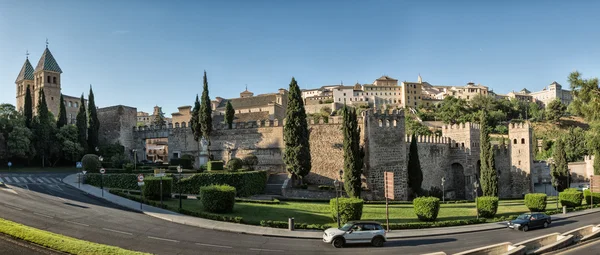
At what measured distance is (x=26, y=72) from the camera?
80.9m

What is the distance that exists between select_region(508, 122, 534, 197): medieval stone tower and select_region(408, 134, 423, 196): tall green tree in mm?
18452

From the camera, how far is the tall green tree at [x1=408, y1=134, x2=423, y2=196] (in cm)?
3928

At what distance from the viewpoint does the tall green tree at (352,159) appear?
34.4m

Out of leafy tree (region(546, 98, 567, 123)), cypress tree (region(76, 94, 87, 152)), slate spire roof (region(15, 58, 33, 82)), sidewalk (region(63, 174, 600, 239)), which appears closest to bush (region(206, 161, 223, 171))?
sidewalk (region(63, 174, 600, 239))

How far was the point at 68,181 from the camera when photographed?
3641 cm

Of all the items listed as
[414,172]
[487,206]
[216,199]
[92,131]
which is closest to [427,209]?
[487,206]

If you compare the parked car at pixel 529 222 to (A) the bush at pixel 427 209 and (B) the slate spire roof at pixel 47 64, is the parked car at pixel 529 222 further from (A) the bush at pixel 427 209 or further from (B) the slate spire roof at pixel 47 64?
(B) the slate spire roof at pixel 47 64

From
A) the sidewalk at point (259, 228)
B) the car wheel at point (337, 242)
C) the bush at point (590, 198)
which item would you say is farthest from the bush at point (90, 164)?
the bush at point (590, 198)

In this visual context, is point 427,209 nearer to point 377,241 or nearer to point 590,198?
point 377,241

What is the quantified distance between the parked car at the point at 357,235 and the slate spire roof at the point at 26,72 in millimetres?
84276

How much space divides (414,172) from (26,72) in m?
80.2

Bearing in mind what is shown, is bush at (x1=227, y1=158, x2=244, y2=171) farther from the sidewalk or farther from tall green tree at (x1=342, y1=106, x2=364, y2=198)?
the sidewalk

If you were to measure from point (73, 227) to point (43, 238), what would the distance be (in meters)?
6.09

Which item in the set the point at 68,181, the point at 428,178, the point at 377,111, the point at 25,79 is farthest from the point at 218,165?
the point at 25,79
